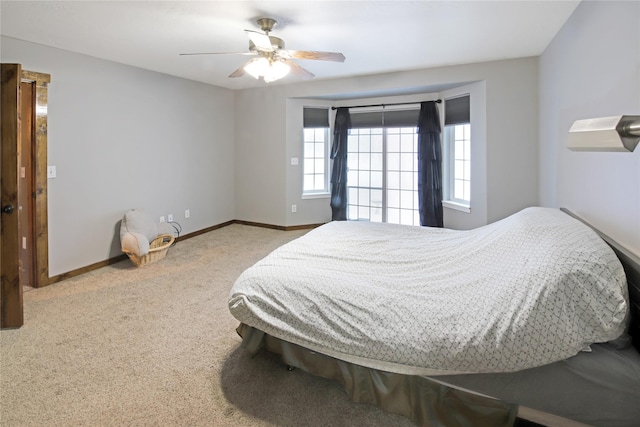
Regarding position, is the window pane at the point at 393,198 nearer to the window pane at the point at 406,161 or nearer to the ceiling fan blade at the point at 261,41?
the window pane at the point at 406,161

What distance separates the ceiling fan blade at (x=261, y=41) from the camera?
2.54m

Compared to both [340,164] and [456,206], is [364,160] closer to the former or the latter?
[340,164]

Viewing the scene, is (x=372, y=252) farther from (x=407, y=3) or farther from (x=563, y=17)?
(x=563, y=17)

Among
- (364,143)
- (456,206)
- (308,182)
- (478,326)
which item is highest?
(364,143)

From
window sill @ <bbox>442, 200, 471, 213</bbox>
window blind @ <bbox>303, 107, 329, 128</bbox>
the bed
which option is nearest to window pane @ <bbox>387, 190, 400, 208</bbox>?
window sill @ <bbox>442, 200, 471, 213</bbox>

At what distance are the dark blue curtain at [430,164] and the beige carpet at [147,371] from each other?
3.29 metres

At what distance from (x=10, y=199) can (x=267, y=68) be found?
2173 mm

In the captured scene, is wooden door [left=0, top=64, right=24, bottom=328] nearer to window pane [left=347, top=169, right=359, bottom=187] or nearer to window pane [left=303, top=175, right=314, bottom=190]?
window pane [left=303, top=175, right=314, bottom=190]

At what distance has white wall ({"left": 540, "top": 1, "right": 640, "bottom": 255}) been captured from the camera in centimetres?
174

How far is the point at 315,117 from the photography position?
588cm

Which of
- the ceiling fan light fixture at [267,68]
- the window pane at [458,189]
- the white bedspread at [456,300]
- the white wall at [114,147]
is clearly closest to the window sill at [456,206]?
the window pane at [458,189]

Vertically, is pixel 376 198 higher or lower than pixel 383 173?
lower

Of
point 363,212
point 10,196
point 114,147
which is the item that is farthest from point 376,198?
point 10,196

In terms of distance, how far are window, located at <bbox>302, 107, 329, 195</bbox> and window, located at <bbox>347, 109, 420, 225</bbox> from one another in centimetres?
43
